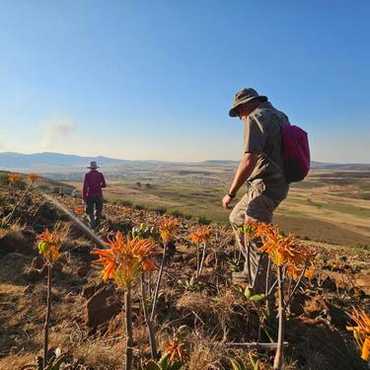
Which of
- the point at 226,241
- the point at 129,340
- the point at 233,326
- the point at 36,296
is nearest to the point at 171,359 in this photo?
the point at 129,340

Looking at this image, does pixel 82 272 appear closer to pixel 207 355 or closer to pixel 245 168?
pixel 245 168

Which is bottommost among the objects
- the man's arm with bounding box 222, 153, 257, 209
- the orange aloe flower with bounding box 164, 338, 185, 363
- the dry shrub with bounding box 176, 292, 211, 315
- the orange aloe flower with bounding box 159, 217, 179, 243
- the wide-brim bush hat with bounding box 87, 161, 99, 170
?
the dry shrub with bounding box 176, 292, 211, 315

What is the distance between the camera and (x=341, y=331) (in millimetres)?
4738

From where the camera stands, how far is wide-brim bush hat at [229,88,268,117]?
18.4 ft

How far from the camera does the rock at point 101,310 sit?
15.0 feet

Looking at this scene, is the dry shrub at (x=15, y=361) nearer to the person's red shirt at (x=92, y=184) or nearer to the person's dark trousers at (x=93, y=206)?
the person's dark trousers at (x=93, y=206)

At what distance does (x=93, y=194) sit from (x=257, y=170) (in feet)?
31.6

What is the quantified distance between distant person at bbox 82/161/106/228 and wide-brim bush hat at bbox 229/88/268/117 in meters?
9.00

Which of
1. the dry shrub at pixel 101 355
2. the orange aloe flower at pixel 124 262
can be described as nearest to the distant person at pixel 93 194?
the dry shrub at pixel 101 355

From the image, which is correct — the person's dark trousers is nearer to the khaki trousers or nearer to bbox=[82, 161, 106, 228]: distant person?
bbox=[82, 161, 106, 228]: distant person

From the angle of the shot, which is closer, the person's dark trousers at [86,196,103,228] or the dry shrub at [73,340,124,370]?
the dry shrub at [73,340,124,370]

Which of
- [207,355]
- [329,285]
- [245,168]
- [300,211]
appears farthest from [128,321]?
[300,211]

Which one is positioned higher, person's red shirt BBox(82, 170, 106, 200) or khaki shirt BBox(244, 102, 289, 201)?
khaki shirt BBox(244, 102, 289, 201)

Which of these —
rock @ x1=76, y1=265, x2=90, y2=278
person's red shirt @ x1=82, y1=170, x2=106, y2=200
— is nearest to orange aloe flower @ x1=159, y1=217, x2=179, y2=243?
rock @ x1=76, y1=265, x2=90, y2=278
